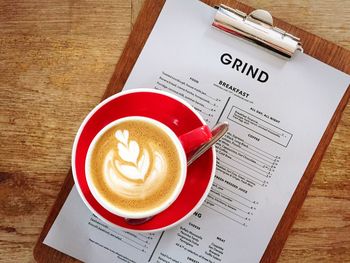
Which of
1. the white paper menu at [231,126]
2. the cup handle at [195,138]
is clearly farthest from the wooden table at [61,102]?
the cup handle at [195,138]

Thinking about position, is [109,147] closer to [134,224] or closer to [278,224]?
[134,224]

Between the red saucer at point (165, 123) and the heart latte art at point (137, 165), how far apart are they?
3 centimetres

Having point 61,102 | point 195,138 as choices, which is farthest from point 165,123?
point 61,102

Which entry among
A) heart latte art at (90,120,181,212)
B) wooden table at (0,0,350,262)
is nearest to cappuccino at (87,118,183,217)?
heart latte art at (90,120,181,212)

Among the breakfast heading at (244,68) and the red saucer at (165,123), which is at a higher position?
the breakfast heading at (244,68)

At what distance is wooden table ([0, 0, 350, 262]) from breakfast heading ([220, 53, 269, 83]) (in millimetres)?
104

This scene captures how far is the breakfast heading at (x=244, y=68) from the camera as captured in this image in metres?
0.85

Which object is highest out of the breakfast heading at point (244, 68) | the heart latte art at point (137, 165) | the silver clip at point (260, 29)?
the silver clip at point (260, 29)

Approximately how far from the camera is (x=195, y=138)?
785 millimetres

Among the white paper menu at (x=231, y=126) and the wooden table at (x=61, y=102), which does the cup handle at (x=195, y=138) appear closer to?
the white paper menu at (x=231, y=126)

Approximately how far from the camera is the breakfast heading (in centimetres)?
85

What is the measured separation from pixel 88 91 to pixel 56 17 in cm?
14

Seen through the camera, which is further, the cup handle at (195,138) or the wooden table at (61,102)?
the wooden table at (61,102)

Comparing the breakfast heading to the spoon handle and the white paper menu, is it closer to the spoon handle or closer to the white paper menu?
the white paper menu
